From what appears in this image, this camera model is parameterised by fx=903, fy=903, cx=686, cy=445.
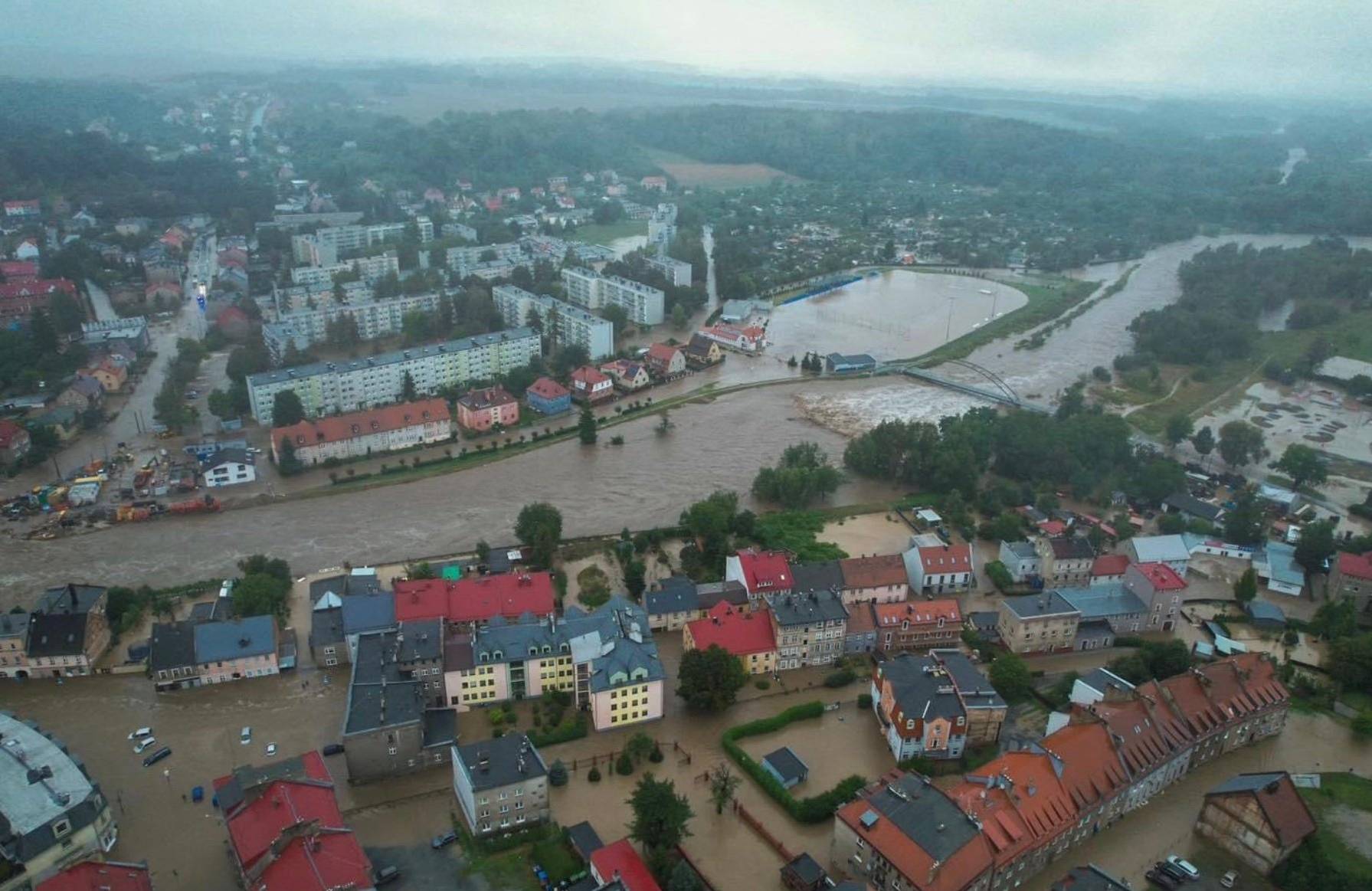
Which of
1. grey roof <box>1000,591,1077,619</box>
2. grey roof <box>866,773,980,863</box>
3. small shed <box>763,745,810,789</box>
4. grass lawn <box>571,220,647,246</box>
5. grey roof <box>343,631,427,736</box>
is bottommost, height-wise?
grass lawn <box>571,220,647,246</box>

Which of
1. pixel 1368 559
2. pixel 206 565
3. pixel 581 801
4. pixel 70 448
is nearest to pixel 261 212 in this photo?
pixel 70 448

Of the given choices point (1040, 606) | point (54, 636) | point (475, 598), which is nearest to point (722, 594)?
point (475, 598)

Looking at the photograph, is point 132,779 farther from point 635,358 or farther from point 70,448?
point 635,358

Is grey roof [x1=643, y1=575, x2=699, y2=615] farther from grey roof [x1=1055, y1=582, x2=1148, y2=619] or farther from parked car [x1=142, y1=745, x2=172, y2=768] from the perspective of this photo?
parked car [x1=142, y1=745, x2=172, y2=768]

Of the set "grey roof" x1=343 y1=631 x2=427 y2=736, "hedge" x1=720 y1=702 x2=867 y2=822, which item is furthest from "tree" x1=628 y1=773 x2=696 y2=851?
"grey roof" x1=343 y1=631 x2=427 y2=736

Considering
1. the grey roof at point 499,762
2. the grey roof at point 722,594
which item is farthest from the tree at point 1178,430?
the grey roof at point 499,762

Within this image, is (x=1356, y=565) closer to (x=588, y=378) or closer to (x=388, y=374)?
(x=588, y=378)
